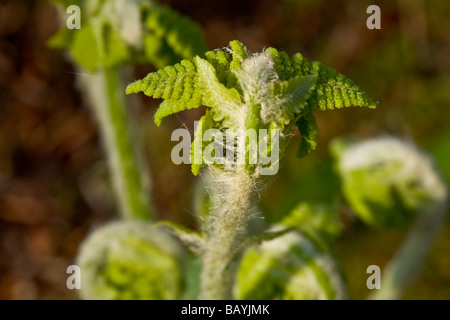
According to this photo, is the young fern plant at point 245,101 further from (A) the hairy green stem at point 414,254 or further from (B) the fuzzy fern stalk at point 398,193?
(A) the hairy green stem at point 414,254

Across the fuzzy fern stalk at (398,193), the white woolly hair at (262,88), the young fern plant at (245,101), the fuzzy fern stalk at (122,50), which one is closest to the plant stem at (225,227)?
the young fern plant at (245,101)

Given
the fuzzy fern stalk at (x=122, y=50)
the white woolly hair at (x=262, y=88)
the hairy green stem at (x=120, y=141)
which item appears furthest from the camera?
the hairy green stem at (x=120, y=141)

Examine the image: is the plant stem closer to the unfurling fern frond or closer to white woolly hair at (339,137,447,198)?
the unfurling fern frond

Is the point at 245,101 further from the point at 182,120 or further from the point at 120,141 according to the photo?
the point at 182,120

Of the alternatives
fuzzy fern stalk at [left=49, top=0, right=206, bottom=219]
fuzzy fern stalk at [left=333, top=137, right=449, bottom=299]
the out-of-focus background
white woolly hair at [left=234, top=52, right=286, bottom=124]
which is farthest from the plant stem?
the out-of-focus background

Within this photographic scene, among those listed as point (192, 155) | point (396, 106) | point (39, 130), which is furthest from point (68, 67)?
point (192, 155)

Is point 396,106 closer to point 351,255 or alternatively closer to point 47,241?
point 351,255
